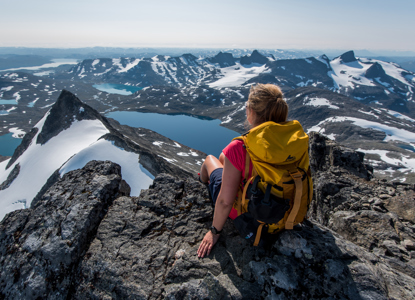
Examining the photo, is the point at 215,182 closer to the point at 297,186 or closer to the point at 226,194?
the point at 226,194

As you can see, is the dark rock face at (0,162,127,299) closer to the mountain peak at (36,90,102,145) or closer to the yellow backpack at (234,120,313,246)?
the yellow backpack at (234,120,313,246)

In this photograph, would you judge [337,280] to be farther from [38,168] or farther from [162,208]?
[38,168]

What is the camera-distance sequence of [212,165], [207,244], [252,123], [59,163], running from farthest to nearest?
1. [59,163]
2. [212,165]
3. [207,244]
4. [252,123]

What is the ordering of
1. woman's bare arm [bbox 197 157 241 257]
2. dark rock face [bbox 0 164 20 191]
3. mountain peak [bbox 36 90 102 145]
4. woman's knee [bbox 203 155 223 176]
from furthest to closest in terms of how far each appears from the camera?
1. mountain peak [bbox 36 90 102 145]
2. dark rock face [bbox 0 164 20 191]
3. woman's knee [bbox 203 155 223 176]
4. woman's bare arm [bbox 197 157 241 257]

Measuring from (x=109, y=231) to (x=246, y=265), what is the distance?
140 inches

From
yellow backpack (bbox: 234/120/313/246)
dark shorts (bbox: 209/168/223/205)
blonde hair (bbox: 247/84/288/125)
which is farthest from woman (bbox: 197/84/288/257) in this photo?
dark shorts (bbox: 209/168/223/205)

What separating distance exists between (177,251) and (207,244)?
2.58ft

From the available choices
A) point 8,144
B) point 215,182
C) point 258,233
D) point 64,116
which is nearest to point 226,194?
point 258,233

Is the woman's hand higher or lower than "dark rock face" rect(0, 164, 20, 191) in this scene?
higher

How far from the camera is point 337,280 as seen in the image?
Answer: 380 cm

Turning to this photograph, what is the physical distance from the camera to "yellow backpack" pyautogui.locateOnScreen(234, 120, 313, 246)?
328cm

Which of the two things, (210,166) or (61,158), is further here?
(61,158)

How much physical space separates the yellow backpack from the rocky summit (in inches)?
51.2

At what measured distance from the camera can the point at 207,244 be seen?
15.1 feet
